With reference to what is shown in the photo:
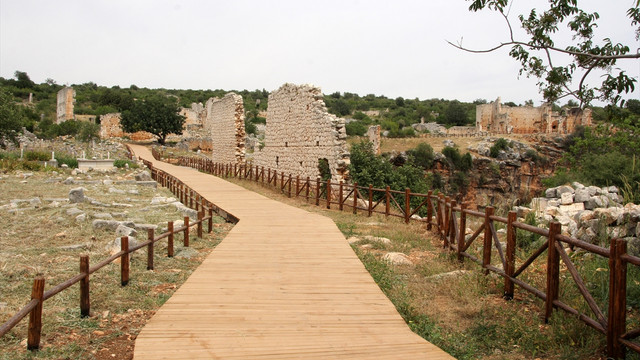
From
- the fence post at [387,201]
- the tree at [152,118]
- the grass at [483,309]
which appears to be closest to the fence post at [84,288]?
the grass at [483,309]

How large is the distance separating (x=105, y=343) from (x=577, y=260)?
5.59m

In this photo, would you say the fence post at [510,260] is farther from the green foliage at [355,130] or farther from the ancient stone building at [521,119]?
the ancient stone building at [521,119]

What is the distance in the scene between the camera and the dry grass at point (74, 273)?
3.92 metres

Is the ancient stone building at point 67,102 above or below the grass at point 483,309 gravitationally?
above

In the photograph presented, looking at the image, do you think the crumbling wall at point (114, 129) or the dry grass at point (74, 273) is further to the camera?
the crumbling wall at point (114, 129)

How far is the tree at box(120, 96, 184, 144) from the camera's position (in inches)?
1738

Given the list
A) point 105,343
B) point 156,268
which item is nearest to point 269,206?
point 156,268

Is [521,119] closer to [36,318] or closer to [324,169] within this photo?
[324,169]

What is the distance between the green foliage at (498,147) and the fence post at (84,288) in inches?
1429

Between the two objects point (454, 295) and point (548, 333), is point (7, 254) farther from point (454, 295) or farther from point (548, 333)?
point (548, 333)

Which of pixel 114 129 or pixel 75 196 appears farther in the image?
pixel 114 129

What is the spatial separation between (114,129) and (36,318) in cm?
4781

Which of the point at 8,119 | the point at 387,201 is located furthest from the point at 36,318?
the point at 8,119

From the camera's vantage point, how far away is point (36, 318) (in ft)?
11.7
